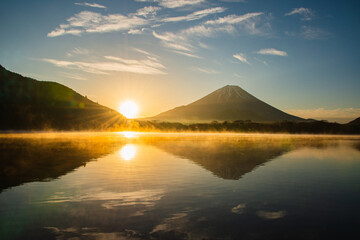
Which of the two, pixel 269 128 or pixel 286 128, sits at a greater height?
pixel 286 128

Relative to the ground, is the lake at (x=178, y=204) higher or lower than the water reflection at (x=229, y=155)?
lower

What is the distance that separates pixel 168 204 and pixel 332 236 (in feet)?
18.8

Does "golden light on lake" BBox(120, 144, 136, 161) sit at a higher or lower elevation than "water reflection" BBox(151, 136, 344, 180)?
lower

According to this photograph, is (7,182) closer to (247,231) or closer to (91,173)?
(91,173)

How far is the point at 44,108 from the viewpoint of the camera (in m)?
158

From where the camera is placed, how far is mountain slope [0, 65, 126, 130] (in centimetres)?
14450

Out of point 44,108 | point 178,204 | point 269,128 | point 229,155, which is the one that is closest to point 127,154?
point 229,155

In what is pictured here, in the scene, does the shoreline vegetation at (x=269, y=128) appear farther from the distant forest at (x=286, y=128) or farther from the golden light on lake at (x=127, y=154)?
the golden light on lake at (x=127, y=154)

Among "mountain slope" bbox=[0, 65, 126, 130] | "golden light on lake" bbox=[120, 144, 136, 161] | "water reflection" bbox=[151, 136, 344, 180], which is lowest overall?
"golden light on lake" bbox=[120, 144, 136, 161]

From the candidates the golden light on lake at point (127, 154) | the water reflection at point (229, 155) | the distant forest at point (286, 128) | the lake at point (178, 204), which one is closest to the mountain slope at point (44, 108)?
the distant forest at point (286, 128)

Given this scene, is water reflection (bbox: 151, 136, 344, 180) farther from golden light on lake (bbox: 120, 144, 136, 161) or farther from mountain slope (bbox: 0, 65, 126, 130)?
mountain slope (bbox: 0, 65, 126, 130)

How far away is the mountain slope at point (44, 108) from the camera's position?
474ft

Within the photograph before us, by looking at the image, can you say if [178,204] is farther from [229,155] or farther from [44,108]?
[44,108]

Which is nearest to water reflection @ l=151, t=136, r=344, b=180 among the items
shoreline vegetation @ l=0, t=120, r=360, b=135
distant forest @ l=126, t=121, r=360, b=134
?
shoreline vegetation @ l=0, t=120, r=360, b=135
